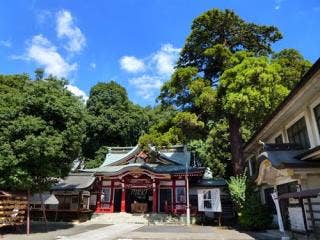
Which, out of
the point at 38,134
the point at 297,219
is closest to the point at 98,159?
the point at 38,134

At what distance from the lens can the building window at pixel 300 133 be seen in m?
13.0

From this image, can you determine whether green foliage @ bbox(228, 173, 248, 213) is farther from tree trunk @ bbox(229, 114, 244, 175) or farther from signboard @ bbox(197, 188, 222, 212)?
signboard @ bbox(197, 188, 222, 212)

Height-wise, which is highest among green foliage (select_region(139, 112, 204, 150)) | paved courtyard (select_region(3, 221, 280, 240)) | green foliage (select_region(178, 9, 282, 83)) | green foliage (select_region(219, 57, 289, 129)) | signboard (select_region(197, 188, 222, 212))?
green foliage (select_region(178, 9, 282, 83))

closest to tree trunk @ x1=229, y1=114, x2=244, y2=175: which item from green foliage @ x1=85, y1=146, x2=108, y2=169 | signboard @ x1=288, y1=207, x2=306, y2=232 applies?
signboard @ x1=288, y1=207, x2=306, y2=232

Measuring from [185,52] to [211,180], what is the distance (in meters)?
12.7

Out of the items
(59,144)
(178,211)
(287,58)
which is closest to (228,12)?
(287,58)

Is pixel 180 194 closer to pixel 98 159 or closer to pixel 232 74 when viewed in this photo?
pixel 232 74

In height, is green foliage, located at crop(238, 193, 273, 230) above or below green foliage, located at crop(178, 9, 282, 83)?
below

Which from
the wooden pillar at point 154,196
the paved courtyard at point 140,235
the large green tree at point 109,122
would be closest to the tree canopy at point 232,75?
the paved courtyard at point 140,235

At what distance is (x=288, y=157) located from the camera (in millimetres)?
11875

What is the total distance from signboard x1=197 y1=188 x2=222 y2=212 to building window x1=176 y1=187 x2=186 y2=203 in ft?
15.4

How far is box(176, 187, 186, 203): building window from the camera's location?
26.9 metres

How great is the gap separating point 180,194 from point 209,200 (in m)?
5.54

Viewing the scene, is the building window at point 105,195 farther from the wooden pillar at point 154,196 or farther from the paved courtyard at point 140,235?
the paved courtyard at point 140,235
